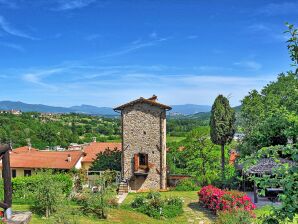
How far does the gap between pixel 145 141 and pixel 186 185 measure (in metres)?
4.92

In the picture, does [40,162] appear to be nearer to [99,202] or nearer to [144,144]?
[144,144]

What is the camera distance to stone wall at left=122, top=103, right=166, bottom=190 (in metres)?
27.7

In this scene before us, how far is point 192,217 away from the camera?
1822 cm

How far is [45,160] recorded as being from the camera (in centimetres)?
3616

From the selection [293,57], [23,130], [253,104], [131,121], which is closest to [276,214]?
[293,57]

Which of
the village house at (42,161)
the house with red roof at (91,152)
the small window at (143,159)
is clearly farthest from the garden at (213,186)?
the house with red roof at (91,152)

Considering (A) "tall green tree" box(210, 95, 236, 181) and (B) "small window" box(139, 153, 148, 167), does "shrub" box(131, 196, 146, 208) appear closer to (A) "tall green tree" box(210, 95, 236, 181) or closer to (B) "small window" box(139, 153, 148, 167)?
(B) "small window" box(139, 153, 148, 167)

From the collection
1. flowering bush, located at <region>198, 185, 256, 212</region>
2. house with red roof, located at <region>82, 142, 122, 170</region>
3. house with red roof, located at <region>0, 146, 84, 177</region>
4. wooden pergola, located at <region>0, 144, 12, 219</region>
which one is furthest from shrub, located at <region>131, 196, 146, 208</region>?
house with red roof, located at <region>82, 142, 122, 170</region>

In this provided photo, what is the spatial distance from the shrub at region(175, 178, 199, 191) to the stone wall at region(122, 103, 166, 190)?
1417 millimetres

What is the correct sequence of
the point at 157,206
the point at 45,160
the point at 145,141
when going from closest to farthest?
the point at 157,206
the point at 145,141
the point at 45,160

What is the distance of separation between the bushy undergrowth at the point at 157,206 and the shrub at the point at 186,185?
21.5ft

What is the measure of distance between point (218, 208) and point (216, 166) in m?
15.1

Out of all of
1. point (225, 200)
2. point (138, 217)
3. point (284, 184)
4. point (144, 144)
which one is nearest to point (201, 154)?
point (144, 144)

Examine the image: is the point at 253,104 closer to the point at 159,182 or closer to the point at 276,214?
the point at 159,182
